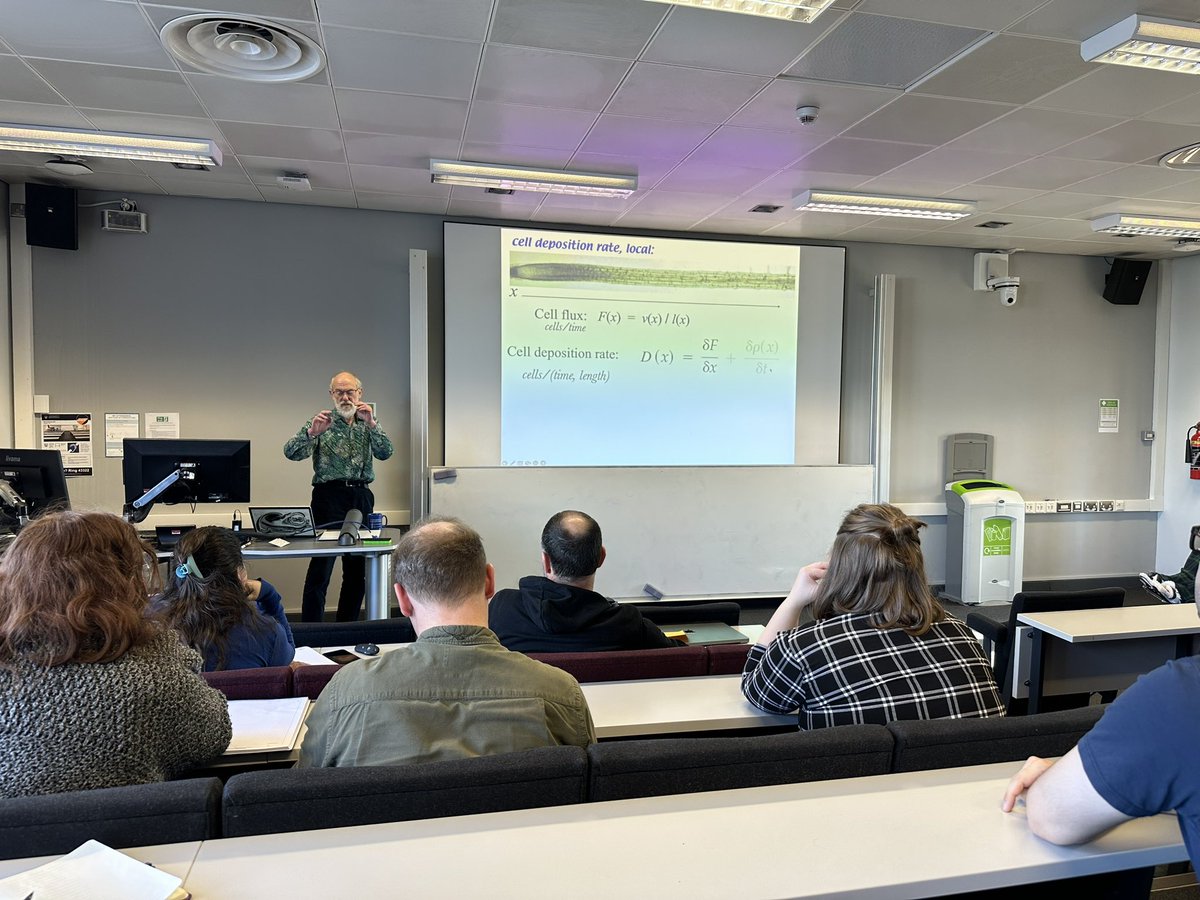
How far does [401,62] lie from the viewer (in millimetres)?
2963

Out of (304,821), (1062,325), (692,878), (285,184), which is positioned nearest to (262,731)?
(304,821)

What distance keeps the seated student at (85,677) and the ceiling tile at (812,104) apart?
2969 millimetres

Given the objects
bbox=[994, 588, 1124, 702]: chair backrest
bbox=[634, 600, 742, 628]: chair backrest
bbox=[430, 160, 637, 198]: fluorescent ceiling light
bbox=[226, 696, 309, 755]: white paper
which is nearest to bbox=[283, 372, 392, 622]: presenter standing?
bbox=[430, 160, 637, 198]: fluorescent ceiling light

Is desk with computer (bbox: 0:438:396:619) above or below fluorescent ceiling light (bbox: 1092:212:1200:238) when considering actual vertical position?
below

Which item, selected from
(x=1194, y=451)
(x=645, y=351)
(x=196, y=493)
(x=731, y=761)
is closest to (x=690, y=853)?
(x=731, y=761)

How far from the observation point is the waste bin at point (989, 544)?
19.7ft

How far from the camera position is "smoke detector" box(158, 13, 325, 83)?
107 inches

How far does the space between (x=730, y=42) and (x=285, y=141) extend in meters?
2.40

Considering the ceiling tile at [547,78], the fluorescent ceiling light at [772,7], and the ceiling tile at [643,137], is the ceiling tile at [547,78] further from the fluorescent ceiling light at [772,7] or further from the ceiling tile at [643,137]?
the fluorescent ceiling light at [772,7]

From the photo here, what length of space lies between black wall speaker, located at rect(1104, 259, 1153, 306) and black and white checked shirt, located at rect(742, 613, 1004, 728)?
20.5 ft

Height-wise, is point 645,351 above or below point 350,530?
above

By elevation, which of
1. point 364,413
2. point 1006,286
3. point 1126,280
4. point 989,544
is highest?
point 1126,280

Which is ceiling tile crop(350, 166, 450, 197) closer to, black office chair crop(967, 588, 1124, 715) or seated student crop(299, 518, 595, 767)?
seated student crop(299, 518, 595, 767)

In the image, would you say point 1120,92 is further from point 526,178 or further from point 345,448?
point 345,448
